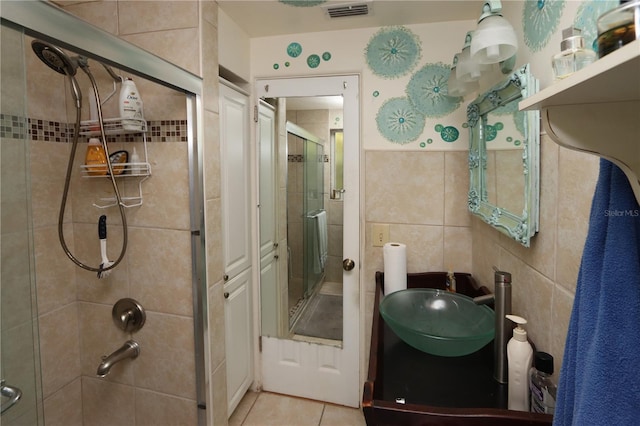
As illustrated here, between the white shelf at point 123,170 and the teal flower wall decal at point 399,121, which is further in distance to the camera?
the teal flower wall decal at point 399,121

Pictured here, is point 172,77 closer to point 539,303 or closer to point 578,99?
point 578,99

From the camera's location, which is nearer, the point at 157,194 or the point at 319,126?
the point at 157,194

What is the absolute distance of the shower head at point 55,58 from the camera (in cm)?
112

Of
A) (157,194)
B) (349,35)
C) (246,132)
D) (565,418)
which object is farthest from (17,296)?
(349,35)

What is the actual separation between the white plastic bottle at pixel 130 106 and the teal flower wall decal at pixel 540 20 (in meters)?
1.54

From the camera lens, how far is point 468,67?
133 centimetres

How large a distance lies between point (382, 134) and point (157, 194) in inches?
48.7

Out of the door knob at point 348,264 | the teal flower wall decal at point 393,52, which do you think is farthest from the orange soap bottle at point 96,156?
the teal flower wall decal at point 393,52

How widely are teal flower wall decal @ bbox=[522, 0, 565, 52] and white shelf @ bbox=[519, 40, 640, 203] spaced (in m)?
0.57

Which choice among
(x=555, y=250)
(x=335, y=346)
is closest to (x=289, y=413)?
(x=335, y=346)

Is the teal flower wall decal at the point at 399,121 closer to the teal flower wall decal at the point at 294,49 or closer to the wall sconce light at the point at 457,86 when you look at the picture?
the wall sconce light at the point at 457,86

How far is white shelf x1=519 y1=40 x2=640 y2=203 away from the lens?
409mm

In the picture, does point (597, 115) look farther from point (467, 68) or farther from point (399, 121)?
point (399, 121)

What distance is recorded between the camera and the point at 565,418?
1.84 ft
